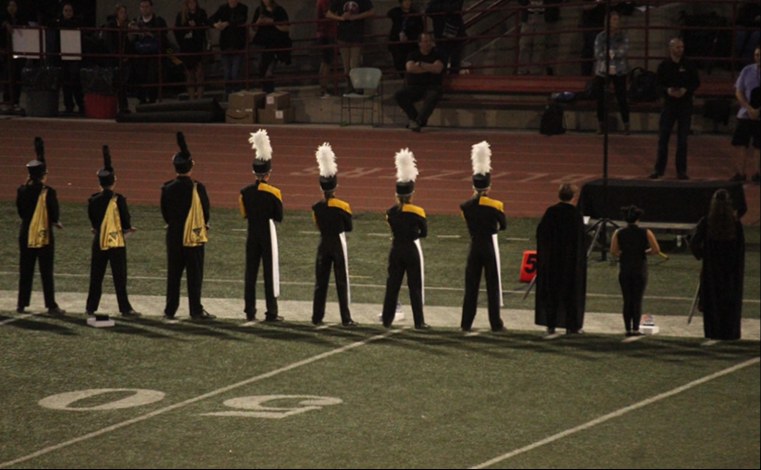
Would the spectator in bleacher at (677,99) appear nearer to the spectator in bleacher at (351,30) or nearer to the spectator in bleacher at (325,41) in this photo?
the spectator in bleacher at (351,30)

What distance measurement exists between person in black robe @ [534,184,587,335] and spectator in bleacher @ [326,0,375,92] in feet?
45.1

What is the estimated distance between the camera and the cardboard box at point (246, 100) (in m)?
27.1

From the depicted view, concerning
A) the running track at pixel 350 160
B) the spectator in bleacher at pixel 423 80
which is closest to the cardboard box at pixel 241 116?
the running track at pixel 350 160

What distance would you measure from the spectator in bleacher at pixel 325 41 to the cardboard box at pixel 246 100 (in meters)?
1.24

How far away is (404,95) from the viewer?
25.8 meters

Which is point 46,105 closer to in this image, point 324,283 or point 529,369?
point 324,283

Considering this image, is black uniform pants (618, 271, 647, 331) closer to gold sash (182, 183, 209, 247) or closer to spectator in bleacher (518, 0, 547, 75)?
gold sash (182, 183, 209, 247)

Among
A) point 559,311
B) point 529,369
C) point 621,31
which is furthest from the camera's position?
point 621,31

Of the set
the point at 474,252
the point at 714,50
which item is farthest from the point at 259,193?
the point at 714,50

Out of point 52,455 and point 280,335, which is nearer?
point 52,455

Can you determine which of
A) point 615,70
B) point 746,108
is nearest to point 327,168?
point 746,108

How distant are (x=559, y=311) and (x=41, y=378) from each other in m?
4.24

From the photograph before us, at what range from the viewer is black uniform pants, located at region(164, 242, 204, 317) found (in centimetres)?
1496

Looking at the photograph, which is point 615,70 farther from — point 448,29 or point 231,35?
point 231,35
